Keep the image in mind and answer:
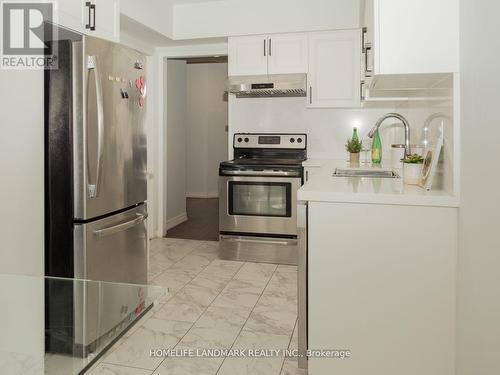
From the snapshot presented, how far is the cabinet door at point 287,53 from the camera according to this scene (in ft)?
13.2

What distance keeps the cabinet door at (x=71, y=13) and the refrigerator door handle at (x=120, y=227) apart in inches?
46.4

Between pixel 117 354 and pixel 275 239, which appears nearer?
pixel 117 354

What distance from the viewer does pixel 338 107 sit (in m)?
4.04

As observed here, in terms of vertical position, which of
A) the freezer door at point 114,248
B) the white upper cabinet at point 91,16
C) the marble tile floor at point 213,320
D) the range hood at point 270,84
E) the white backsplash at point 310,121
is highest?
the white upper cabinet at point 91,16

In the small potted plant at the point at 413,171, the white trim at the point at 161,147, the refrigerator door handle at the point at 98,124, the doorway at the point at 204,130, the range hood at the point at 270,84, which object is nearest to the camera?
the small potted plant at the point at 413,171

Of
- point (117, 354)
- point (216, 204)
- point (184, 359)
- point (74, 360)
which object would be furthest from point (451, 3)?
point (216, 204)

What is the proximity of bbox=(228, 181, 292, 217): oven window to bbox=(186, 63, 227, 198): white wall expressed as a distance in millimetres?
3738

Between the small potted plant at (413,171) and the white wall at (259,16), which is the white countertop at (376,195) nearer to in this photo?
the small potted plant at (413,171)

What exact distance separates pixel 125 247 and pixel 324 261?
128 centimetres

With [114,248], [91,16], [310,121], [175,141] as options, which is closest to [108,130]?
[114,248]

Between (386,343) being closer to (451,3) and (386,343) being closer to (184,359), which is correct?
(184,359)

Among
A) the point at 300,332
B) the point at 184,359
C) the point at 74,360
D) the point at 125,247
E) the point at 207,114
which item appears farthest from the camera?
the point at 207,114

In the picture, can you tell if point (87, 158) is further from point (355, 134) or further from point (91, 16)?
point (355, 134)

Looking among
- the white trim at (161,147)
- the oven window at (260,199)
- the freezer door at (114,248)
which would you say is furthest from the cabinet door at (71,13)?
the white trim at (161,147)
